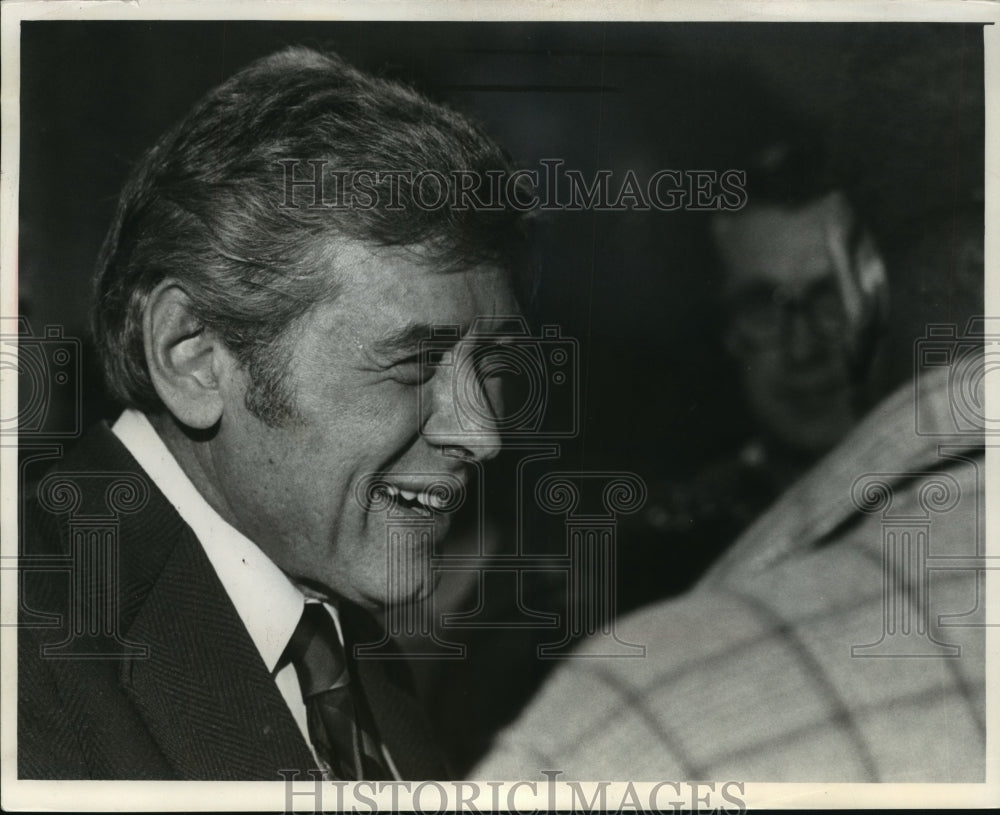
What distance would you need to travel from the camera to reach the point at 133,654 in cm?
147

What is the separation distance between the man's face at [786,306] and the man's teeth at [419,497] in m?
0.52

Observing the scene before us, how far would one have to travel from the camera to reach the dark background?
4.99 ft

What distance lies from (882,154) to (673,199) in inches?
13.5

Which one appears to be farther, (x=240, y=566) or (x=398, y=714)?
(x=398, y=714)

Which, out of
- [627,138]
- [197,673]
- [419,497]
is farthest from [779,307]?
[197,673]

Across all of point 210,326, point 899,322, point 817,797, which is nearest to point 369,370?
point 210,326

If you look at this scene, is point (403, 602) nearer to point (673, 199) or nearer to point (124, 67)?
point (673, 199)

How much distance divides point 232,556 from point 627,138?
34.8 inches

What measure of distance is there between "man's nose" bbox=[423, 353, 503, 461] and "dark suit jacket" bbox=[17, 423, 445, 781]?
1.01ft

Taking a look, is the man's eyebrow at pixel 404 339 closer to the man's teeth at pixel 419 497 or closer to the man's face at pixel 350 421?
the man's face at pixel 350 421

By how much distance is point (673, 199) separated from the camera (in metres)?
1.55

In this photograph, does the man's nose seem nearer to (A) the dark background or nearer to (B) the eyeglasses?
(A) the dark background

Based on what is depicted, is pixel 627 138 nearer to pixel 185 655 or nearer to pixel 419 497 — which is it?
pixel 419 497

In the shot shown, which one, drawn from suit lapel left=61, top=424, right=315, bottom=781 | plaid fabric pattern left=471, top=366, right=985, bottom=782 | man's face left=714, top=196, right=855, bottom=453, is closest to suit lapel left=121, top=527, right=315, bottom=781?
suit lapel left=61, top=424, right=315, bottom=781
